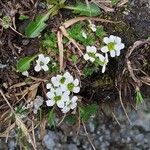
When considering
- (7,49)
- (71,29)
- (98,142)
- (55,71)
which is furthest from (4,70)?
(98,142)

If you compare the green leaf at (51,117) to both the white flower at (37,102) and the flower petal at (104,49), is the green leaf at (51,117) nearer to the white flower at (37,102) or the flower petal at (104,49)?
the white flower at (37,102)

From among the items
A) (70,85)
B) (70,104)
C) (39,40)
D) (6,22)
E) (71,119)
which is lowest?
(71,119)

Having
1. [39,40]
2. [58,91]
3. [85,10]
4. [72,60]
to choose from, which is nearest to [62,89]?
[58,91]

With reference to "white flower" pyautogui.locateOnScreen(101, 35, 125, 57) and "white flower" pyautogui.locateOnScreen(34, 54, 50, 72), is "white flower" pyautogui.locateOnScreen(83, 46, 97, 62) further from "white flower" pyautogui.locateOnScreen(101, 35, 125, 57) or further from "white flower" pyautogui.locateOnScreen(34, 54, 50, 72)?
"white flower" pyautogui.locateOnScreen(34, 54, 50, 72)

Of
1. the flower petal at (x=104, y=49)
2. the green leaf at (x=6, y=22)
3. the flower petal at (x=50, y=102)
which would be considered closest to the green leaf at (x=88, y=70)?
the flower petal at (x=104, y=49)

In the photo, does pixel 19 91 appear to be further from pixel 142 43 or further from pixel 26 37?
pixel 142 43

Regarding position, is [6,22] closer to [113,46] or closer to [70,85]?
[70,85]
